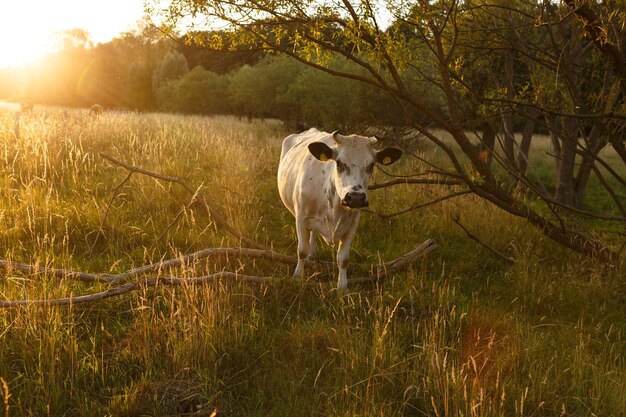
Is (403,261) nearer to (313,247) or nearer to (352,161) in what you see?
(313,247)

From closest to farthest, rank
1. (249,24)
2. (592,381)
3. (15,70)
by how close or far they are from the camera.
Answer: (592,381) → (249,24) → (15,70)

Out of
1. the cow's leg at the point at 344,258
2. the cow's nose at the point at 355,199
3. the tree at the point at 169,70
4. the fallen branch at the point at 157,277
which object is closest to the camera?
the fallen branch at the point at 157,277

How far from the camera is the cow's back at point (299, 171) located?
18.7 ft

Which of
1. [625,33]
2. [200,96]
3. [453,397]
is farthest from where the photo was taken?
[200,96]

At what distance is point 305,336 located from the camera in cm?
391

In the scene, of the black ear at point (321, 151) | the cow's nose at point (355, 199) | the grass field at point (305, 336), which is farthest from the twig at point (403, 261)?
the black ear at point (321, 151)

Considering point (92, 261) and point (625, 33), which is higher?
point (625, 33)

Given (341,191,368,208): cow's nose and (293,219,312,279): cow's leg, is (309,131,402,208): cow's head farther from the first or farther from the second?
(293,219,312,279): cow's leg

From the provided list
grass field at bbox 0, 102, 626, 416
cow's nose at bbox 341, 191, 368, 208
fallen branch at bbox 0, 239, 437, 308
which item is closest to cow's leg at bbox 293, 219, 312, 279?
fallen branch at bbox 0, 239, 437, 308

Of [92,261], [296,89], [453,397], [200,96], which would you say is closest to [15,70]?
[200,96]

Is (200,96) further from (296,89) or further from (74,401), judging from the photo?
(74,401)

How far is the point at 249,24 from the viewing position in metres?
4.87

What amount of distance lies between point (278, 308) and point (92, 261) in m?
2.27

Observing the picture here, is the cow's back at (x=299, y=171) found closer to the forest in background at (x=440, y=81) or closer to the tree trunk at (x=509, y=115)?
the forest in background at (x=440, y=81)
